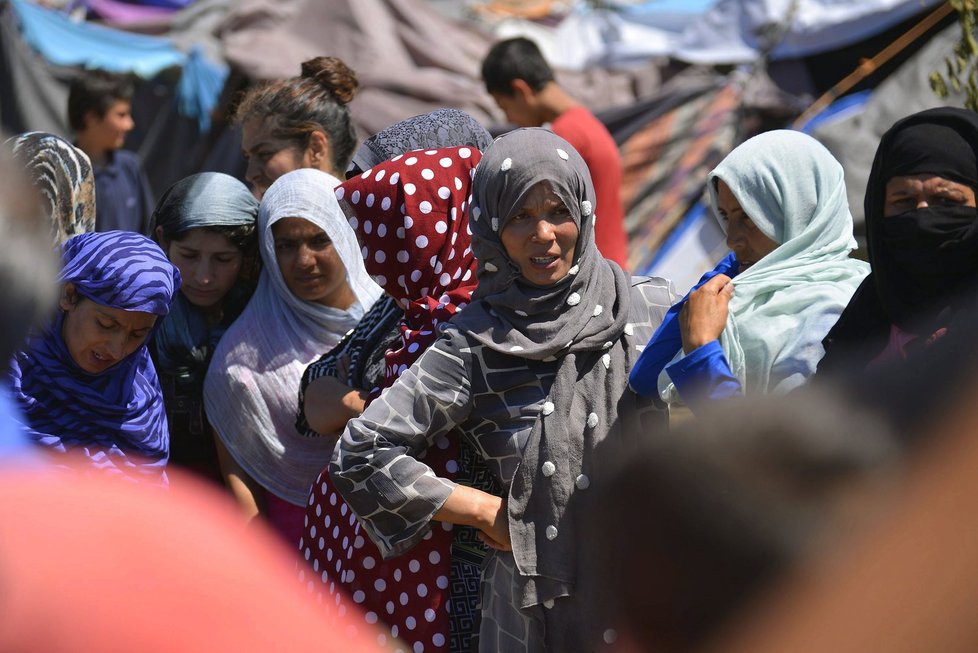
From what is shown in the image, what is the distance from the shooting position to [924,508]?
32.0 inches

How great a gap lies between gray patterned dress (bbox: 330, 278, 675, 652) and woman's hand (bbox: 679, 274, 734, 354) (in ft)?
0.58

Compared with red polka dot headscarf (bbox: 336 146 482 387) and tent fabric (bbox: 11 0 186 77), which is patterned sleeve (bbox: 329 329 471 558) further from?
tent fabric (bbox: 11 0 186 77)

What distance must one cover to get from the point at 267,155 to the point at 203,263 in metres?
0.48

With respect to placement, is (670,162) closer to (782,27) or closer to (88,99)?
(782,27)

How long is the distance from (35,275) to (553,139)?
5.54ft

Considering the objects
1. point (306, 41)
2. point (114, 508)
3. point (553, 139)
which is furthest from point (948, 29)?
point (114, 508)

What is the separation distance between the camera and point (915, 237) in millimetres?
2248

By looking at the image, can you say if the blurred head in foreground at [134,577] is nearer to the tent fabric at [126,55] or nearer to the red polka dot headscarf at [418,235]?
the red polka dot headscarf at [418,235]

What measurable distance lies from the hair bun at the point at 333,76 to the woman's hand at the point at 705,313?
1.90m

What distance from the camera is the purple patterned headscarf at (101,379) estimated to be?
2.97 m

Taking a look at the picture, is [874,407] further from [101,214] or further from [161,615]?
[101,214]

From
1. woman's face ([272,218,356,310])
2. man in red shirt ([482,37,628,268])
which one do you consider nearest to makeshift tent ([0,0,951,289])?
man in red shirt ([482,37,628,268])

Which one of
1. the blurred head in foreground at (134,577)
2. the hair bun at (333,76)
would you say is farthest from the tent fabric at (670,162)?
the blurred head in foreground at (134,577)

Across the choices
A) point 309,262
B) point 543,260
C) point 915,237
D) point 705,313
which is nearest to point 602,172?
point 309,262
